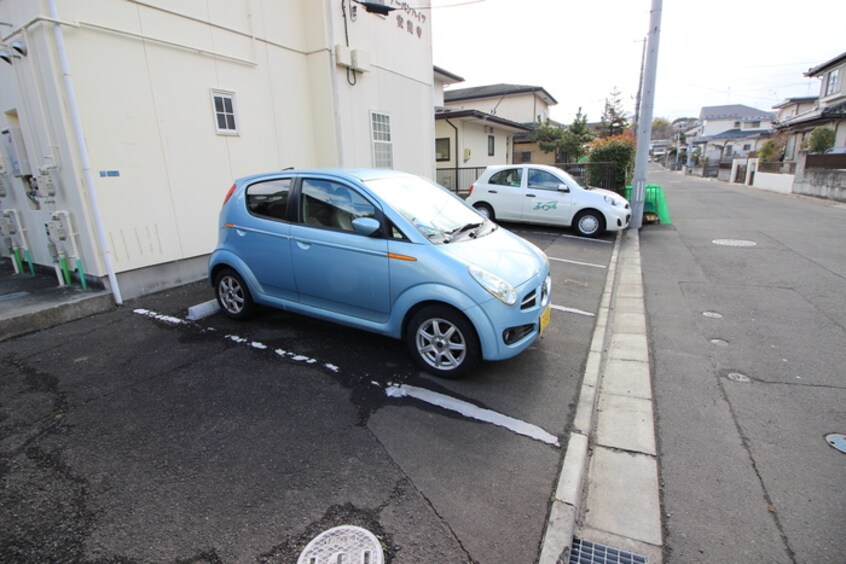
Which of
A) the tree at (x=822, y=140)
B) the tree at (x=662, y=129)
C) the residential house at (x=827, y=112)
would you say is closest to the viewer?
the tree at (x=822, y=140)

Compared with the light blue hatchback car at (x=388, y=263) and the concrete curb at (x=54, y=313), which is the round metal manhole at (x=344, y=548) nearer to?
the light blue hatchback car at (x=388, y=263)

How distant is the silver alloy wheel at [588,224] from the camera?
9570 mm

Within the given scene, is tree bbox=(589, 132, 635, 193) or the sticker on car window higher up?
tree bbox=(589, 132, 635, 193)

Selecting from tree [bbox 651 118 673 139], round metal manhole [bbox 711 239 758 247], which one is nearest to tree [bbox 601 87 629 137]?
round metal manhole [bbox 711 239 758 247]

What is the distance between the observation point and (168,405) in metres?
3.22

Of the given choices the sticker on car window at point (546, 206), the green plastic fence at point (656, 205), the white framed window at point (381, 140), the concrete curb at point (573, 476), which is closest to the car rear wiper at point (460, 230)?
the concrete curb at point (573, 476)

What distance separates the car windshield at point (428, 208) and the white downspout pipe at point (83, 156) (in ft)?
11.9

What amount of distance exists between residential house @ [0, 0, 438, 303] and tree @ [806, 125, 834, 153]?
86.6 ft

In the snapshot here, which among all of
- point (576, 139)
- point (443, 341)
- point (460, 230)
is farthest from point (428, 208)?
point (576, 139)

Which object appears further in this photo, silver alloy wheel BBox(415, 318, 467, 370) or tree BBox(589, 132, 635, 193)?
tree BBox(589, 132, 635, 193)

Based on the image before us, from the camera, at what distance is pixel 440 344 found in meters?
3.49

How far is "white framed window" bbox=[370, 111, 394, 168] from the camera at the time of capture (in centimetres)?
950

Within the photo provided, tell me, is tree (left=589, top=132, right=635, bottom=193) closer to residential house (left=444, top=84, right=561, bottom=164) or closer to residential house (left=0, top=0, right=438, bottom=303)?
residential house (left=0, top=0, right=438, bottom=303)

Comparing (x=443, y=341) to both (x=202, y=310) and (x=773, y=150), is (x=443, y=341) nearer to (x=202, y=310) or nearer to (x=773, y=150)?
(x=202, y=310)
